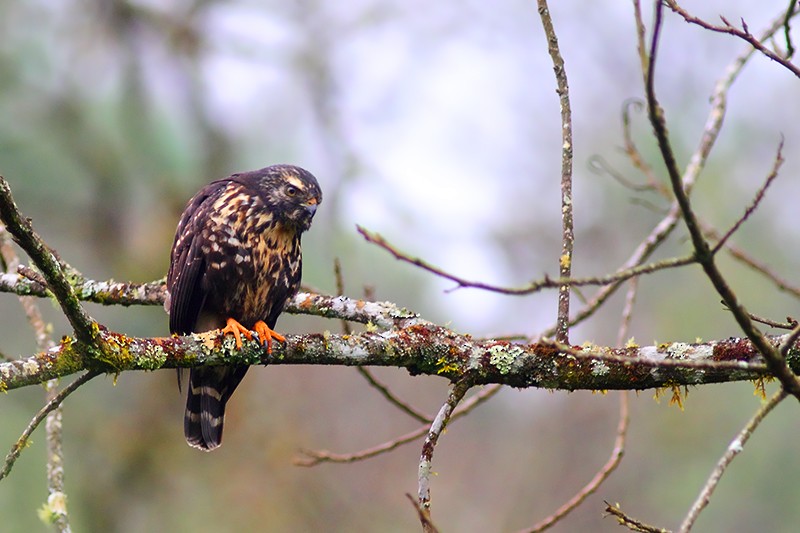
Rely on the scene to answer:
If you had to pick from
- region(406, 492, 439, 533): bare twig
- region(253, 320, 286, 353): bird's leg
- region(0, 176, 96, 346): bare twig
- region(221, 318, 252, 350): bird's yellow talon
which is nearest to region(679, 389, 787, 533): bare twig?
region(406, 492, 439, 533): bare twig

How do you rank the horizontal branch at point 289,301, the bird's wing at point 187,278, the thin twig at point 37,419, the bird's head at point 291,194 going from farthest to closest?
the bird's head at point 291,194, the bird's wing at point 187,278, the horizontal branch at point 289,301, the thin twig at point 37,419

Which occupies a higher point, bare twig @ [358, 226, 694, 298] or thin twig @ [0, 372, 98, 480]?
thin twig @ [0, 372, 98, 480]

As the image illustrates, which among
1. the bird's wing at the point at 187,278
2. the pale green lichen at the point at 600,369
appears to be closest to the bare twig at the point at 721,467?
the pale green lichen at the point at 600,369

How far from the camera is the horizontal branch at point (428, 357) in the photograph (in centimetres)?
256

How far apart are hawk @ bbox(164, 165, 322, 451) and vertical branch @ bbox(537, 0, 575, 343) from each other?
5.02 feet

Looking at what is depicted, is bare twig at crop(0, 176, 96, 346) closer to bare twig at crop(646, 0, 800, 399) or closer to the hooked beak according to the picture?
bare twig at crop(646, 0, 800, 399)

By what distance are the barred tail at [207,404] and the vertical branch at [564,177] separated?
197cm

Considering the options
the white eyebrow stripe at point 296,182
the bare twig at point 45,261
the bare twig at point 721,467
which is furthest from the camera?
the white eyebrow stripe at point 296,182

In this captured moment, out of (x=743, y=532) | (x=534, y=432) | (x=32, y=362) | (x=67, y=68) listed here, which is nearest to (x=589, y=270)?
(x=534, y=432)

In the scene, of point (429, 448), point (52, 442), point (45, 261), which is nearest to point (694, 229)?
point (429, 448)

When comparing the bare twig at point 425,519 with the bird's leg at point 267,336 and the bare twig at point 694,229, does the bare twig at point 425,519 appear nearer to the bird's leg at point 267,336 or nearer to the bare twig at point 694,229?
the bare twig at point 694,229

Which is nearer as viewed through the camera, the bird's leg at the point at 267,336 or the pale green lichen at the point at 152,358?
the pale green lichen at the point at 152,358

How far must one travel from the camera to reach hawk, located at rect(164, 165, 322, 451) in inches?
153

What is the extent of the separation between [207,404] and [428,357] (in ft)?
5.65
